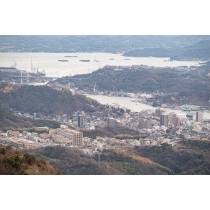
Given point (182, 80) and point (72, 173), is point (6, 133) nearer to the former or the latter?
point (72, 173)

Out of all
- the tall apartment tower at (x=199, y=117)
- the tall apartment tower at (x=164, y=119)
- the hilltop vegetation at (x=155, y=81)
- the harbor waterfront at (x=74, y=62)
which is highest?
the harbor waterfront at (x=74, y=62)

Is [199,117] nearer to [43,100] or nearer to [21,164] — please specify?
[43,100]

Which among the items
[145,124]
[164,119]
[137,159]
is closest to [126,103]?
[145,124]

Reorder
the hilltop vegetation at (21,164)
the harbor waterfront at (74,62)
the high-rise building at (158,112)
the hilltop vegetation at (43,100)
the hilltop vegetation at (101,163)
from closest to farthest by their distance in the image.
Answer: the hilltop vegetation at (21,164)
the hilltop vegetation at (101,163)
the high-rise building at (158,112)
the hilltop vegetation at (43,100)
the harbor waterfront at (74,62)

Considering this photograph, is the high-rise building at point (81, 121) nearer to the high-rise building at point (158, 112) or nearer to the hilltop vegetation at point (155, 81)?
the hilltop vegetation at point (155, 81)

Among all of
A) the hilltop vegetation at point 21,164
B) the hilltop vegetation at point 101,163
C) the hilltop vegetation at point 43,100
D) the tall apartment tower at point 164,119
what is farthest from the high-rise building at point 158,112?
the hilltop vegetation at point 21,164
